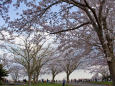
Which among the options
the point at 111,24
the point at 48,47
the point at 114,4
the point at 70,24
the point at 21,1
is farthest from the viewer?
the point at 48,47

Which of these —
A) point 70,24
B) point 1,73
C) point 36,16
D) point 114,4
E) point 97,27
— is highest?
point 114,4

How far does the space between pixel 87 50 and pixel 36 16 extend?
18.1ft

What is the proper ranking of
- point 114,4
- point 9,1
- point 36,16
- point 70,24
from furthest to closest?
point 70,24
point 114,4
point 36,16
point 9,1

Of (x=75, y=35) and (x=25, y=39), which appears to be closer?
(x=75, y=35)

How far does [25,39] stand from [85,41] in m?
9.74

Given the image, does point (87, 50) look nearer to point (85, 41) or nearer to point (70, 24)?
point (85, 41)

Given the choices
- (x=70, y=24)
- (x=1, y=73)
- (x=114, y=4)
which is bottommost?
(x=1, y=73)

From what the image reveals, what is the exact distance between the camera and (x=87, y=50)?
1132cm

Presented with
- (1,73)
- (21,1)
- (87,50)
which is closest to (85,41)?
(87,50)

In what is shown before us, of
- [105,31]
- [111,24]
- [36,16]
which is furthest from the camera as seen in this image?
[111,24]

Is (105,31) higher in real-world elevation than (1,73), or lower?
higher

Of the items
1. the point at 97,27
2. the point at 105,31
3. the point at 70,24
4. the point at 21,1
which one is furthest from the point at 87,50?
the point at 21,1

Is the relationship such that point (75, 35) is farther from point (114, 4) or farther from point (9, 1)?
point (9, 1)

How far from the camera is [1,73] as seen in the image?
2462 cm
